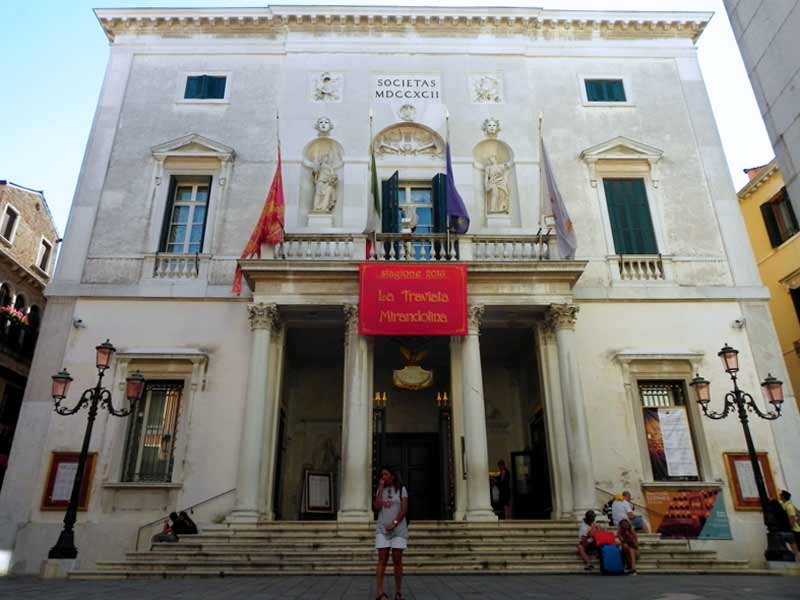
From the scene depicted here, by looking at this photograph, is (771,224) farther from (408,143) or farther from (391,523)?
(391,523)

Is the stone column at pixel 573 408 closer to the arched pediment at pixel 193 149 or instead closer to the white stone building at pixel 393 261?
Answer: the white stone building at pixel 393 261

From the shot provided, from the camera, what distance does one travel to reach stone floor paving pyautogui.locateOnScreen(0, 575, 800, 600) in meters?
7.02

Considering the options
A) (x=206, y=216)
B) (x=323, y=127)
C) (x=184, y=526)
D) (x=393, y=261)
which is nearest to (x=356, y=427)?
(x=393, y=261)

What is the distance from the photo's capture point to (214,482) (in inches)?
515

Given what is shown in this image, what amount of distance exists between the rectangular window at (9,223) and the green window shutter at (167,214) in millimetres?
10281

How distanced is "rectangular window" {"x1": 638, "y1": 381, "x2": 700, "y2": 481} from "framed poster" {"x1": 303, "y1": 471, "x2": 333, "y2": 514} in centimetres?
781

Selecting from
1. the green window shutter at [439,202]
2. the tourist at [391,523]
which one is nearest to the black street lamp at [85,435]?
the tourist at [391,523]

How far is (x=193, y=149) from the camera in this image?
16.6 m

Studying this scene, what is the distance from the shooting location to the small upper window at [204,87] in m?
17.6

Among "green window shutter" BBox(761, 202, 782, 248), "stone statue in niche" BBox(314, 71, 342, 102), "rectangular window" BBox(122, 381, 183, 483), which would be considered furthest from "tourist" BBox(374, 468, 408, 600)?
"green window shutter" BBox(761, 202, 782, 248)

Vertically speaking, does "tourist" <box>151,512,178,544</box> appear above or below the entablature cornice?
below

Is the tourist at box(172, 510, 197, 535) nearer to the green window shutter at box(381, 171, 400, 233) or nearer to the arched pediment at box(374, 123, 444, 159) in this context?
the green window shutter at box(381, 171, 400, 233)

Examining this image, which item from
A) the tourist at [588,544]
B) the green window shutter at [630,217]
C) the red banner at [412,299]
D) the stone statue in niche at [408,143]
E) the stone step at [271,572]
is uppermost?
the stone statue in niche at [408,143]

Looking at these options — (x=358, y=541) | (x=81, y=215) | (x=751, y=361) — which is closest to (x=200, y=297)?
(x=81, y=215)
